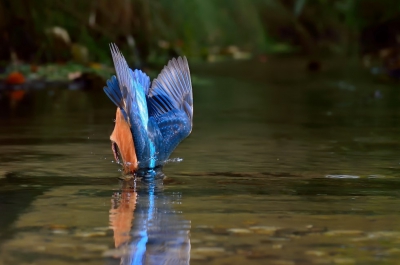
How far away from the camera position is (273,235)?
10.1 ft

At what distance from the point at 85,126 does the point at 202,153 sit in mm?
1519

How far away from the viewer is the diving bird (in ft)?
13.7

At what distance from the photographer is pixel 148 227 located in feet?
10.5

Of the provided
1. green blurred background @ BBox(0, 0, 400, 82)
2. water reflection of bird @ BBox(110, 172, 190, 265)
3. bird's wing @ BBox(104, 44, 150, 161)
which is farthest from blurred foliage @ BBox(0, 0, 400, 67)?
water reflection of bird @ BBox(110, 172, 190, 265)

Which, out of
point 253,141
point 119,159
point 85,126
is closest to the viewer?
point 119,159

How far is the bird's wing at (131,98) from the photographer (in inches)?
163

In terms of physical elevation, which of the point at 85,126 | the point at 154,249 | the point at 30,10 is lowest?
the point at 154,249

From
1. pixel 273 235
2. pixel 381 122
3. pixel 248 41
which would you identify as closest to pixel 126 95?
pixel 273 235

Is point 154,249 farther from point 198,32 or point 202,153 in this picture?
point 198,32

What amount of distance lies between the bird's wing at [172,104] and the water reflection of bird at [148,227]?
43 cm

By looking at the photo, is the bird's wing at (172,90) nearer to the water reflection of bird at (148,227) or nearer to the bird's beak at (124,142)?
the bird's beak at (124,142)

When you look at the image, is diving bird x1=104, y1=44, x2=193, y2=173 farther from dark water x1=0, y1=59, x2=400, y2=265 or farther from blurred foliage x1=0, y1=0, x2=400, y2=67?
blurred foliage x1=0, y1=0, x2=400, y2=67

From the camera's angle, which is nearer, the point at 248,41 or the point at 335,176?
the point at 335,176

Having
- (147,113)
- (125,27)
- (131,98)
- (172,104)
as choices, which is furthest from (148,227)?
(125,27)
